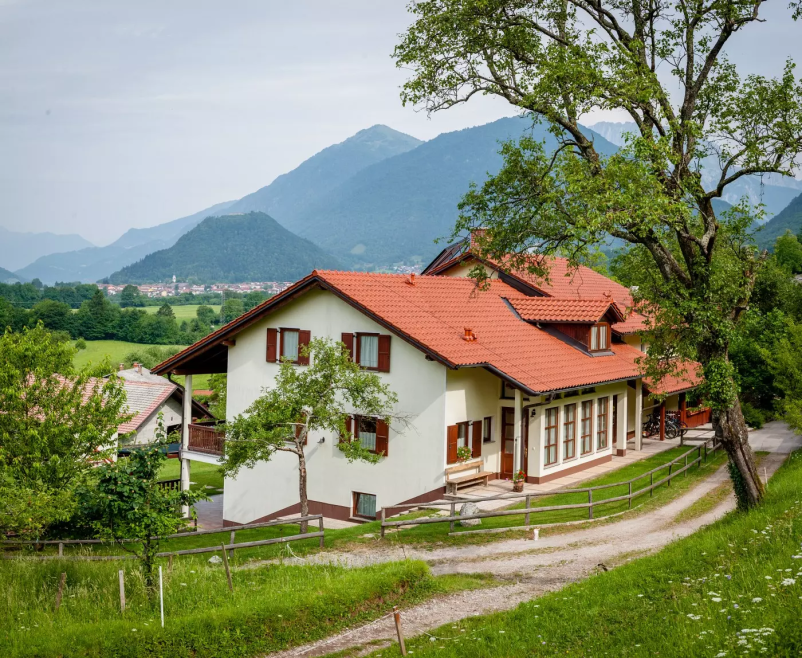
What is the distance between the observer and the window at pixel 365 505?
2673 centimetres

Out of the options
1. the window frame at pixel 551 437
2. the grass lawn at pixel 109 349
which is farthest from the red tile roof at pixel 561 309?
the grass lawn at pixel 109 349

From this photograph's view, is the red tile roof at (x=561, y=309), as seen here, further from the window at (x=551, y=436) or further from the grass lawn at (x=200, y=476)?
the grass lawn at (x=200, y=476)

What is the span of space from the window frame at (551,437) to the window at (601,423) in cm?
372

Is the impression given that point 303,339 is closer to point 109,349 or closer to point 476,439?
point 476,439

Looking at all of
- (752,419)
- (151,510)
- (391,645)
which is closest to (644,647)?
(391,645)

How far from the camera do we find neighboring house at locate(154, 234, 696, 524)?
25.7m

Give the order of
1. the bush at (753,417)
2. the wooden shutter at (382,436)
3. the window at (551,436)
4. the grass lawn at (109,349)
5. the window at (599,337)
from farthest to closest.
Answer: the grass lawn at (109,349) → the bush at (753,417) → the window at (599,337) → the window at (551,436) → the wooden shutter at (382,436)

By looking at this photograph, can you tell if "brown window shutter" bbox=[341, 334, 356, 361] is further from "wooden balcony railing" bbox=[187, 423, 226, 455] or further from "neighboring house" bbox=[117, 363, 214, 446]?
"neighboring house" bbox=[117, 363, 214, 446]

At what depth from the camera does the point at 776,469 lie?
2789cm


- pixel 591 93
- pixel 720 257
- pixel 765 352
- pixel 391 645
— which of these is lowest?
pixel 391 645

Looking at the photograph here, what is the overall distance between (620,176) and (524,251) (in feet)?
12.6

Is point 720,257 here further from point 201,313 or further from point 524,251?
point 201,313

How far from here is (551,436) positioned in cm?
2819

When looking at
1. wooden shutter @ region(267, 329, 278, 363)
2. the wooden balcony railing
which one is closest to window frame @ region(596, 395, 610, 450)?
wooden shutter @ region(267, 329, 278, 363)
